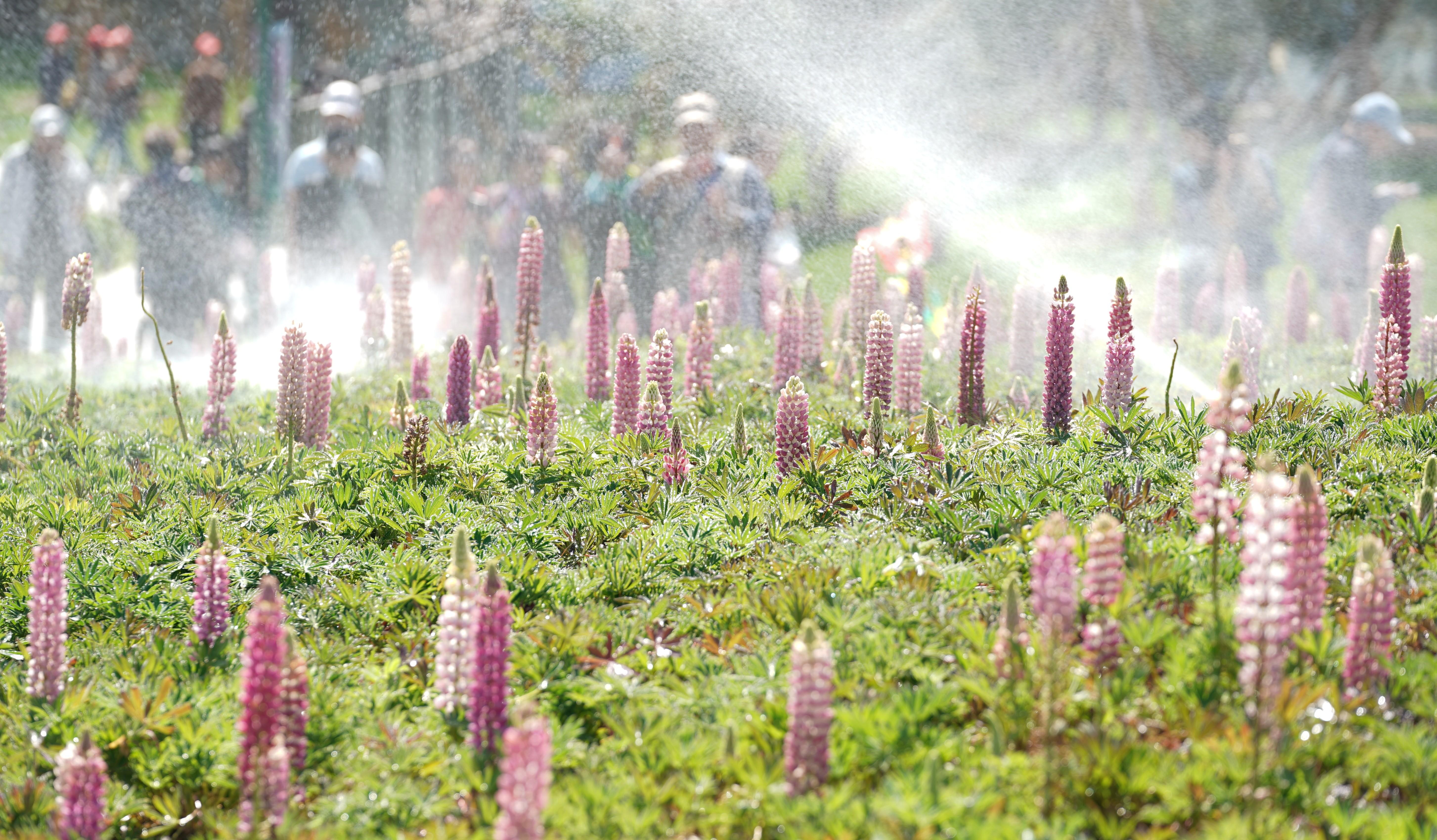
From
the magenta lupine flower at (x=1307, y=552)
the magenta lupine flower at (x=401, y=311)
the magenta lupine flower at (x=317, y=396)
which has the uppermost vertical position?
the magenta lupine flower at (x=401, y=311)

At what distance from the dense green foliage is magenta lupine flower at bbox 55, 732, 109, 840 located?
0.71ft

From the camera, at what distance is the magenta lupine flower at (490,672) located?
13.3 ft

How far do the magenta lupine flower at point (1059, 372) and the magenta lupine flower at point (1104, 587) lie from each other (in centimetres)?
229

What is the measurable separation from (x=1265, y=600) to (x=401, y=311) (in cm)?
820

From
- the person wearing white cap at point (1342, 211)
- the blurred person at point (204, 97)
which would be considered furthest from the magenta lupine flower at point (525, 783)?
the blurred person at point (204, 97)

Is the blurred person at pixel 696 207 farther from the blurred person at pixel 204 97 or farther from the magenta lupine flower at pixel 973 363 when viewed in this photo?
the magenta lupine flower at pixel 973 363

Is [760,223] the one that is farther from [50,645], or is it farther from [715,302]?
[50,645]

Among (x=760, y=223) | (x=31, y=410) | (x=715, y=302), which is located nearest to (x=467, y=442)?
(x=31, y=410)

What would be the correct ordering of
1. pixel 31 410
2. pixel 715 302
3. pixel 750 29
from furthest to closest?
pixel 750 29 < pixel 715 302 < pixel 31 410

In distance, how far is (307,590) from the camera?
541 centimetres

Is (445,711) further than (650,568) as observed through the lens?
No

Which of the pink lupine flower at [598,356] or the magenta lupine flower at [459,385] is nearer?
the magenta lupine flower at [459,385]

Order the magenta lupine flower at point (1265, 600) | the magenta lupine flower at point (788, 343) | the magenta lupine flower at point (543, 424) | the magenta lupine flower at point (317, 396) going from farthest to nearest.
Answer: the magenta lupine flower at point (788, 343), the magenta lupine flower at point (317, 396), the magenta lupine flower at point (543, 424), the magenta lupine flower at point (1265, 600)

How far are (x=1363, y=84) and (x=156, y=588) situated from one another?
26406 mm
